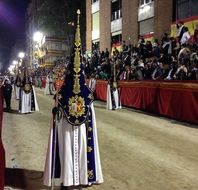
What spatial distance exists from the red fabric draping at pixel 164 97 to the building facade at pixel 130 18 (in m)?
6.36

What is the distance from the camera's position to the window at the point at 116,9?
3659 cm

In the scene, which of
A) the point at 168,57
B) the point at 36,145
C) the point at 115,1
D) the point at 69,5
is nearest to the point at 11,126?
the point at 36,145

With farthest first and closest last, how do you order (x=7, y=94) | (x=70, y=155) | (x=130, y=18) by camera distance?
(x=130, y=18)
(x=7, y=94)
(x=70, y=155)

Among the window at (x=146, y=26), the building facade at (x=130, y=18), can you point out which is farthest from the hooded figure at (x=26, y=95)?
the window at (x=146, y=26)

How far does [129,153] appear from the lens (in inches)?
355

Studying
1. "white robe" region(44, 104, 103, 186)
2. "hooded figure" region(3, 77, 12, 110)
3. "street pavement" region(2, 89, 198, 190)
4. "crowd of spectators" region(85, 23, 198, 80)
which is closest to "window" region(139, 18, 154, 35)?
"crowd of spectators" region(85, 23, 198, 80)

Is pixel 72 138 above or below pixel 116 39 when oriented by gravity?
below

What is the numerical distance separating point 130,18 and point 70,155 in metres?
28.9

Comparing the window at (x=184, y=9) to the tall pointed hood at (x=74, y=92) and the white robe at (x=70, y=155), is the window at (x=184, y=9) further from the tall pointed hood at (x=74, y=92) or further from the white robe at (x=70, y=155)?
the white robe at (x=70, y=155)

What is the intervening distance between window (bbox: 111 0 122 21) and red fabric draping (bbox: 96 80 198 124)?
1625 cm

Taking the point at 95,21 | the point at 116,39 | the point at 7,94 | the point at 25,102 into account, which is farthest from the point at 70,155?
the point at 95,21

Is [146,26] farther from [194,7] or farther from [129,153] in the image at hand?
[129,153]

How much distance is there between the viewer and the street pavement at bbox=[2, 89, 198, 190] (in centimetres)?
677

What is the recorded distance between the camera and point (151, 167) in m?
7.79
